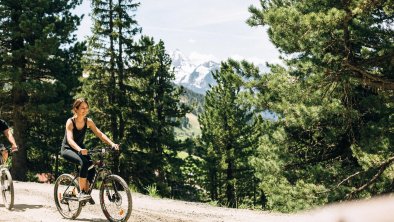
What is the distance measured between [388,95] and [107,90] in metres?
17.8

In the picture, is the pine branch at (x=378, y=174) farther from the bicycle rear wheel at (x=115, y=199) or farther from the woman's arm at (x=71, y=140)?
the woman's arm at (x=71, y=140)

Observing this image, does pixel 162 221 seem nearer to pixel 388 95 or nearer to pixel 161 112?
pixel 388 95

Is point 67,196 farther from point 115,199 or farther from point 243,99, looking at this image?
point 243,99

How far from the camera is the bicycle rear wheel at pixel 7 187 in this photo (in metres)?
8.52

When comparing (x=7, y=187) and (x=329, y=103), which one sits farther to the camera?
(x=329, y=103)

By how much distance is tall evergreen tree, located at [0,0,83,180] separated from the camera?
20.0 metres

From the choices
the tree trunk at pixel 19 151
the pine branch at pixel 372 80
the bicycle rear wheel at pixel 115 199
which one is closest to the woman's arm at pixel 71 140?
the bicycle rear wheel at pixel 115 199

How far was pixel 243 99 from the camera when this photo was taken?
52.9ft

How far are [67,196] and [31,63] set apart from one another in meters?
15.8

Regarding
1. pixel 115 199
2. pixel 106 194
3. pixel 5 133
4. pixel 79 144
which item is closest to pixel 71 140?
pixel 79 144

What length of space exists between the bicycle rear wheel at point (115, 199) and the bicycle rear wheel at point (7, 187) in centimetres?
270

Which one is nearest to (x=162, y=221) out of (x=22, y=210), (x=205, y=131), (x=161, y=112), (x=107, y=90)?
(x=22, y=210)

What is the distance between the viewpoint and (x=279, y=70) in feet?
50.5

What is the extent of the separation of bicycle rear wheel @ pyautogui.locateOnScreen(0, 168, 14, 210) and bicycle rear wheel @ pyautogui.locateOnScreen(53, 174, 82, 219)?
1.30m
